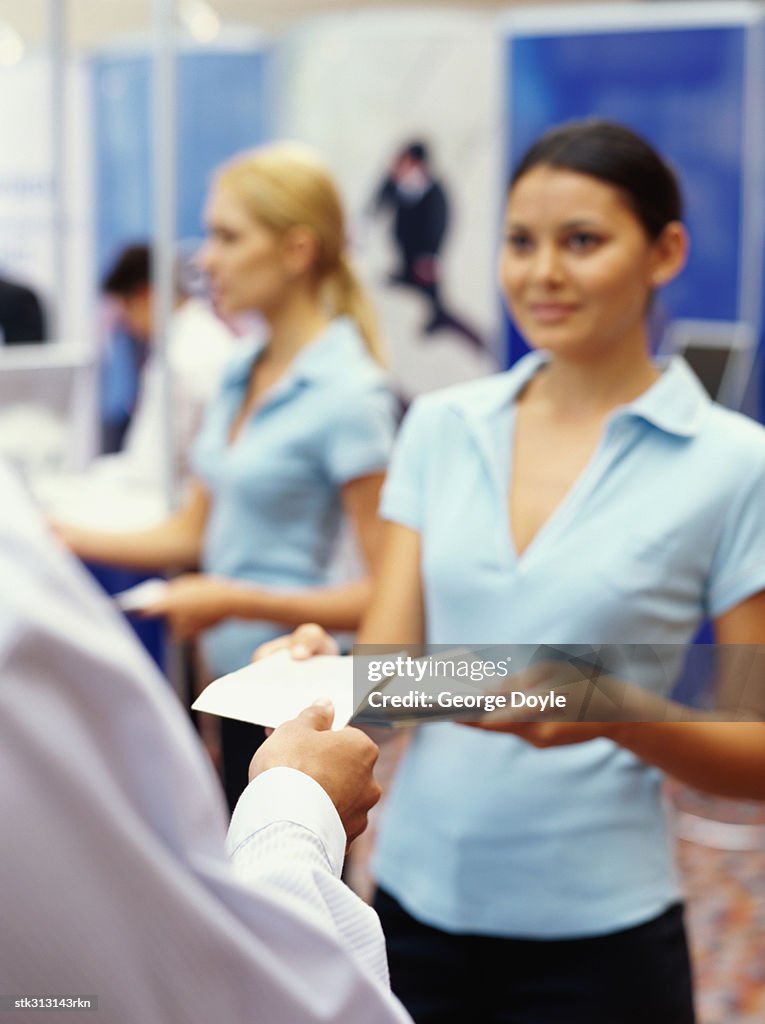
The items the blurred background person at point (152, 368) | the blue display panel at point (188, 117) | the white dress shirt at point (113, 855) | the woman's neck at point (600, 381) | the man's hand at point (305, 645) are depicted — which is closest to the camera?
the white dress shirt at point (113, 855)

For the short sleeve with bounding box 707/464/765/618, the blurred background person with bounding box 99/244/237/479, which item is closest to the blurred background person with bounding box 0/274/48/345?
the blurred background person with bounding box 99/244/237/479

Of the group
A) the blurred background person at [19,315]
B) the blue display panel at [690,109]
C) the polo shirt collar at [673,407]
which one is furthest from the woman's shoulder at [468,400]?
the blue display panel at [690,109]

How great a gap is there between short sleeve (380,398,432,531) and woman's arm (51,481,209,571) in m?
0.93

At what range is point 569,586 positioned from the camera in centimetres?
131

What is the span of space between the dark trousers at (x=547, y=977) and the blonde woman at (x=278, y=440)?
1.76ft

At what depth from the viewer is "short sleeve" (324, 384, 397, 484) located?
2006mm

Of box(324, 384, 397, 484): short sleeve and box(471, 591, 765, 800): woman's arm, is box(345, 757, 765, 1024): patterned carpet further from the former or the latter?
box(471, 591, 765, 800): woman's arm

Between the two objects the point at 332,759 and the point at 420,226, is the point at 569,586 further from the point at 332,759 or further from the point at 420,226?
the point at 420,226

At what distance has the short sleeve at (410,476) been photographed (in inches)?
56.6

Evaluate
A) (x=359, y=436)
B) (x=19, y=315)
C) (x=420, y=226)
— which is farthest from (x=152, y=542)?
(x=420, y=226)

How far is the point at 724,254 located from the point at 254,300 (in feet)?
10.8

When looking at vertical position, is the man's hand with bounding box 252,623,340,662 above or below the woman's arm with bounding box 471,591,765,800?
above

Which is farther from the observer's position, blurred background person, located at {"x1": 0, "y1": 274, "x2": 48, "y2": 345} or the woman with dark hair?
blurred background person, located at {"x1": 0, "y1": 274, "x2": 48, "y2": 345}

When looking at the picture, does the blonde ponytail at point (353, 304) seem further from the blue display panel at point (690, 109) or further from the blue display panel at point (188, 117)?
the blue display panel at point (188, 117)
